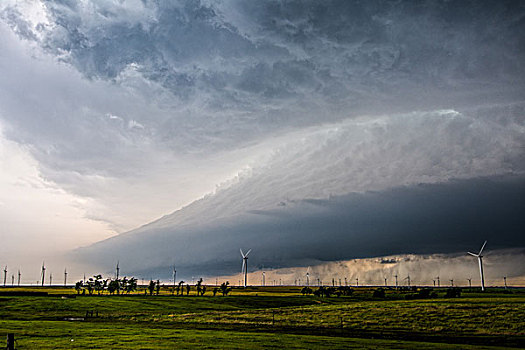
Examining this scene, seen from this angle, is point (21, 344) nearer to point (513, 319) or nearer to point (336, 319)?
point (336, 319)

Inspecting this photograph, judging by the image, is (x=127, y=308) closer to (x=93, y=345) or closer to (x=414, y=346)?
(x=93, y=345)

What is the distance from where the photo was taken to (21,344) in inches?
2496

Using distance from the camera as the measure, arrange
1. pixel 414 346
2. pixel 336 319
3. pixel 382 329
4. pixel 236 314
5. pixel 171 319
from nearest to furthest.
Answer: pixel 414 346 → pixel 382 329 → pixel 336 319 → pixel 171 319 → pixel 236 314

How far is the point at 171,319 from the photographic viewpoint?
120m

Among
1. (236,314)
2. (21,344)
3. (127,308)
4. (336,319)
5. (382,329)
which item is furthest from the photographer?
(127,308)

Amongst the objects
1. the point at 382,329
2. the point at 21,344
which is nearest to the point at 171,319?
the point at 382,329

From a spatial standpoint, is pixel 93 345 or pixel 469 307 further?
pixel 469 307

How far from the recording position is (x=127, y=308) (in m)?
163

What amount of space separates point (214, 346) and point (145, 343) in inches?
378

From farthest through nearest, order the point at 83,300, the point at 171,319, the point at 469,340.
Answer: the point at 83,300
the point at 171,319
the point at 469,340

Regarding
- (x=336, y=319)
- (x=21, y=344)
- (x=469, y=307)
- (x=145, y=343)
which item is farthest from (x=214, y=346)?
(x=469, y=307)

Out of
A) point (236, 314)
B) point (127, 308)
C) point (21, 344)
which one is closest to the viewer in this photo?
point (21, 344)

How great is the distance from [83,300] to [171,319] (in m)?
78.3

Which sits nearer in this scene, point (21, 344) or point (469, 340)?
point (21, 344)
